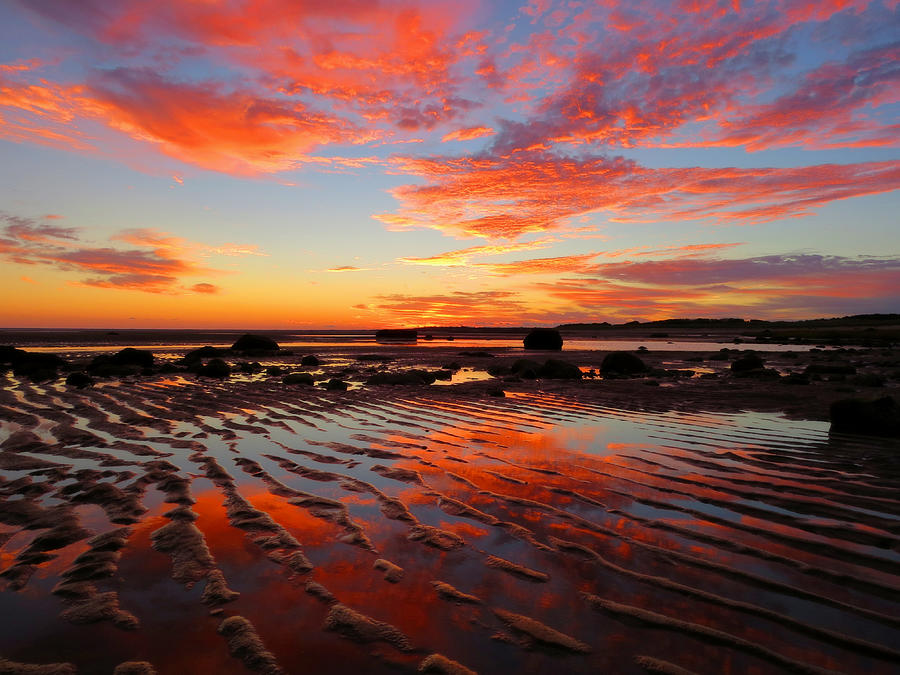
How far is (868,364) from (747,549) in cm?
2837

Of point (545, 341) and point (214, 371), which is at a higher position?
point (545, 341)

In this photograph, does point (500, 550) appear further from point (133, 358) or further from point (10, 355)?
point (10, 355)

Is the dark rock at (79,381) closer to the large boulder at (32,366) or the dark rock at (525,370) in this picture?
the large boulder at (32,366)

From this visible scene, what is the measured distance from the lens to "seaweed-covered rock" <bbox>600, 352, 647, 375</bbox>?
2232 cm

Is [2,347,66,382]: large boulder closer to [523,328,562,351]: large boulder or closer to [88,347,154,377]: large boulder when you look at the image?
[88,347,154,377]: large boulder

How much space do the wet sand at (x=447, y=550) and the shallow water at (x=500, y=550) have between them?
2cm

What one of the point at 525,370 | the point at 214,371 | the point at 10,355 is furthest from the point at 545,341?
the point at 10,355

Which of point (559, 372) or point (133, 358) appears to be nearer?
point (559, 372)

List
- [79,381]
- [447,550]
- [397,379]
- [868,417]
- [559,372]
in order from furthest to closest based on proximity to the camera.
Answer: [559,372] < [397,379] < [79,381] < [868,417] < [447,550]

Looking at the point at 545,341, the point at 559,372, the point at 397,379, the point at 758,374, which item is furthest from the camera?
the point at 545,341

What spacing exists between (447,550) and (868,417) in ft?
29.2

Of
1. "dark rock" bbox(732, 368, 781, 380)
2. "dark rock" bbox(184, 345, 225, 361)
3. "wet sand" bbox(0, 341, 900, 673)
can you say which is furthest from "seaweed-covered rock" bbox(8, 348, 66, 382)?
"dark rock" bbox(732, 368, 781, 380)

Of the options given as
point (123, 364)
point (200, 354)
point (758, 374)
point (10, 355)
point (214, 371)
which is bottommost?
point (758, 374)

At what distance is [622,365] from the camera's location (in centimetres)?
2269
